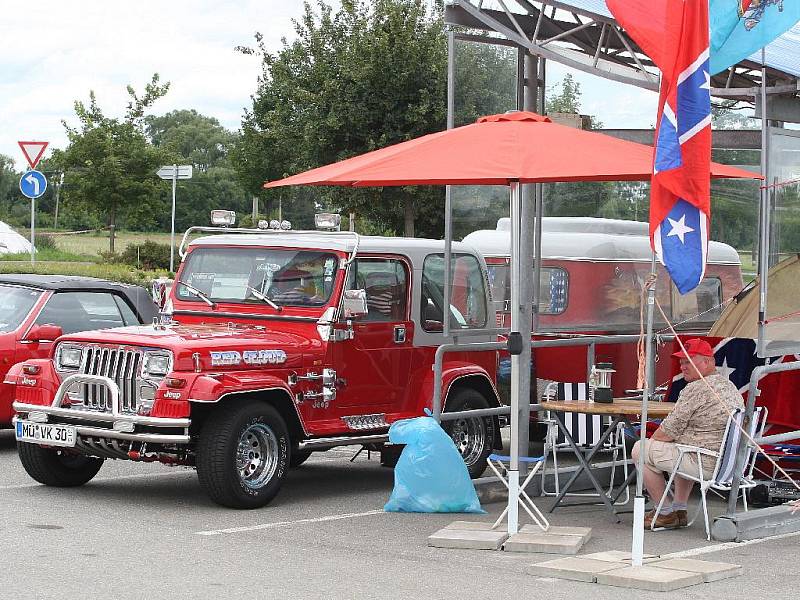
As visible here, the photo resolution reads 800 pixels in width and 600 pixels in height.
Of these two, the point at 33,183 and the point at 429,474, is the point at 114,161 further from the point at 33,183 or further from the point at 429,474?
the point at 429,474

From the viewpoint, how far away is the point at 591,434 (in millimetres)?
10734

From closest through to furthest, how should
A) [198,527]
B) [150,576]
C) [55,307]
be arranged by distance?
1. [150,576]
2. [198,527]
3. [55,307]

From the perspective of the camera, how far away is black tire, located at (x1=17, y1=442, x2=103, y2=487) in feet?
34.0

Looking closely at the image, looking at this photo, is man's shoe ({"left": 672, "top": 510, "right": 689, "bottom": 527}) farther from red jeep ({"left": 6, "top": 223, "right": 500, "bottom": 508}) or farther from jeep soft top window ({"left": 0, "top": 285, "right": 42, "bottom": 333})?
jeep soft top window ({"left": 0, "top": 285, "right": 42, "bottom": 333})

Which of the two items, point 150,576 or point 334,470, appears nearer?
point 150,576

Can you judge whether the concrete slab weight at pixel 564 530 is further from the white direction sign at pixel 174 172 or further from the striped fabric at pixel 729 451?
the white direction sign at pixel 174 172

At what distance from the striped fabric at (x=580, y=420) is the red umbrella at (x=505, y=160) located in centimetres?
245

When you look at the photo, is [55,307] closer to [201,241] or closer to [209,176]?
[201,241]

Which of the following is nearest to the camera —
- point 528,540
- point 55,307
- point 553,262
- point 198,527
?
point 528,540

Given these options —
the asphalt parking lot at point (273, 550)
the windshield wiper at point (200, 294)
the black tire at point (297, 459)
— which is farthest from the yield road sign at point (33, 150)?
the asphalt parking lot at point (273, 550)

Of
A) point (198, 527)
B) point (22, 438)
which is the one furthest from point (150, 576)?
point (22, 438)

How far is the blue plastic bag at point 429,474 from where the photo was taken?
31.1 feet

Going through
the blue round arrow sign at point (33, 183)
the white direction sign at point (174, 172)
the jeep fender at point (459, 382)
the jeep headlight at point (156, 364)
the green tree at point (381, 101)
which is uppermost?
the green tree at point (381, 101)

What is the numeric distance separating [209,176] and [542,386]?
8083 centimetres
